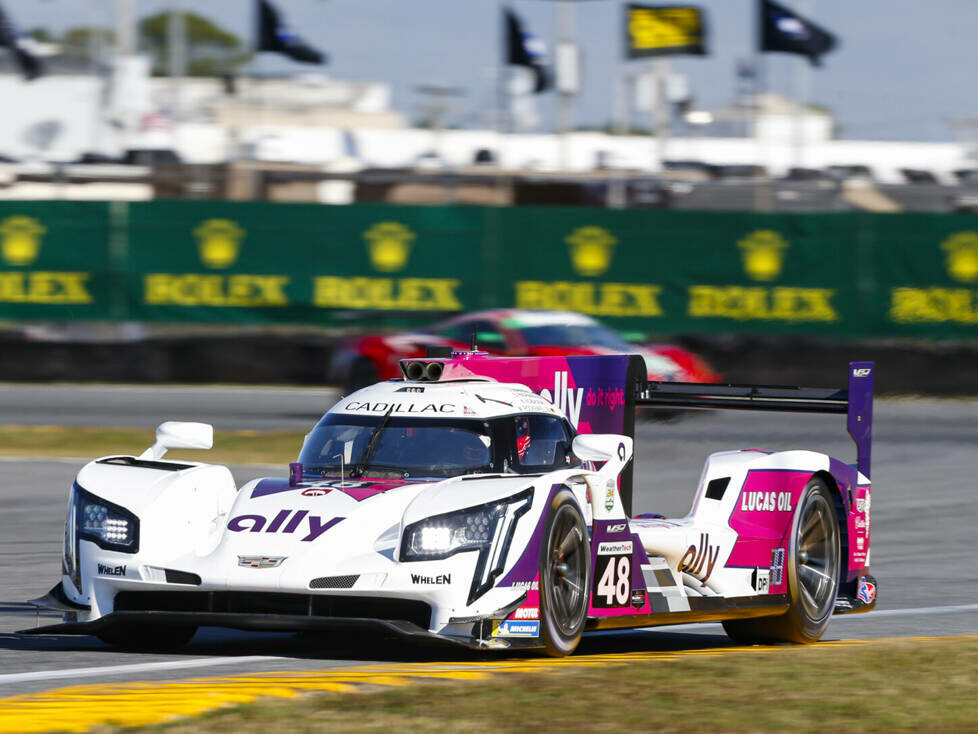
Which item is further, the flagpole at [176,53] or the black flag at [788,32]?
the flagpole at [176,53]

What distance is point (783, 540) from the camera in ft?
29.2

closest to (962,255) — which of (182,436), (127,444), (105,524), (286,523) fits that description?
(127,444)

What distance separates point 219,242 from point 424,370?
19.1 m

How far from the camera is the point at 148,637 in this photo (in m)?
7.72

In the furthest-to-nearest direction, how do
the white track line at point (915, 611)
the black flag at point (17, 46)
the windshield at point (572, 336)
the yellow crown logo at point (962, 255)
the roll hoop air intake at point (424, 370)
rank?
1. the black flag at point (17, 46)
2. the yellow crown logo at point (962, 255)
3. the windshield at point (572, 336)
4. the white track line at point (915, 611)
5. the roll hoop air intake at point (424, 370)

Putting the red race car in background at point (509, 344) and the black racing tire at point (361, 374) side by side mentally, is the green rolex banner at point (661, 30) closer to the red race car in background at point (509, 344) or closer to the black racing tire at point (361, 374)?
the red race car in background at point (509, 344)

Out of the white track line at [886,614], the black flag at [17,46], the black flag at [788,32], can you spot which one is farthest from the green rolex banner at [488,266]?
the white track line at [886,614]

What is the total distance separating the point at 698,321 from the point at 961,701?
19670 mm

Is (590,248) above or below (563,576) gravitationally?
above

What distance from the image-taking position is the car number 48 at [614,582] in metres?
7.75

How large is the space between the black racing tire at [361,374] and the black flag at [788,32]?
1346cm

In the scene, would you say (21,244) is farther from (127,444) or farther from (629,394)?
(629,394)

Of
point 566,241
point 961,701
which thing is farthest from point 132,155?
point 961,701

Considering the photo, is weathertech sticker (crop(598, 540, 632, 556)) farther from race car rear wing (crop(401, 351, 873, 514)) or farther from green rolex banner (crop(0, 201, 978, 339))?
green rolex banner (crop(0, 201, 978, 339))
